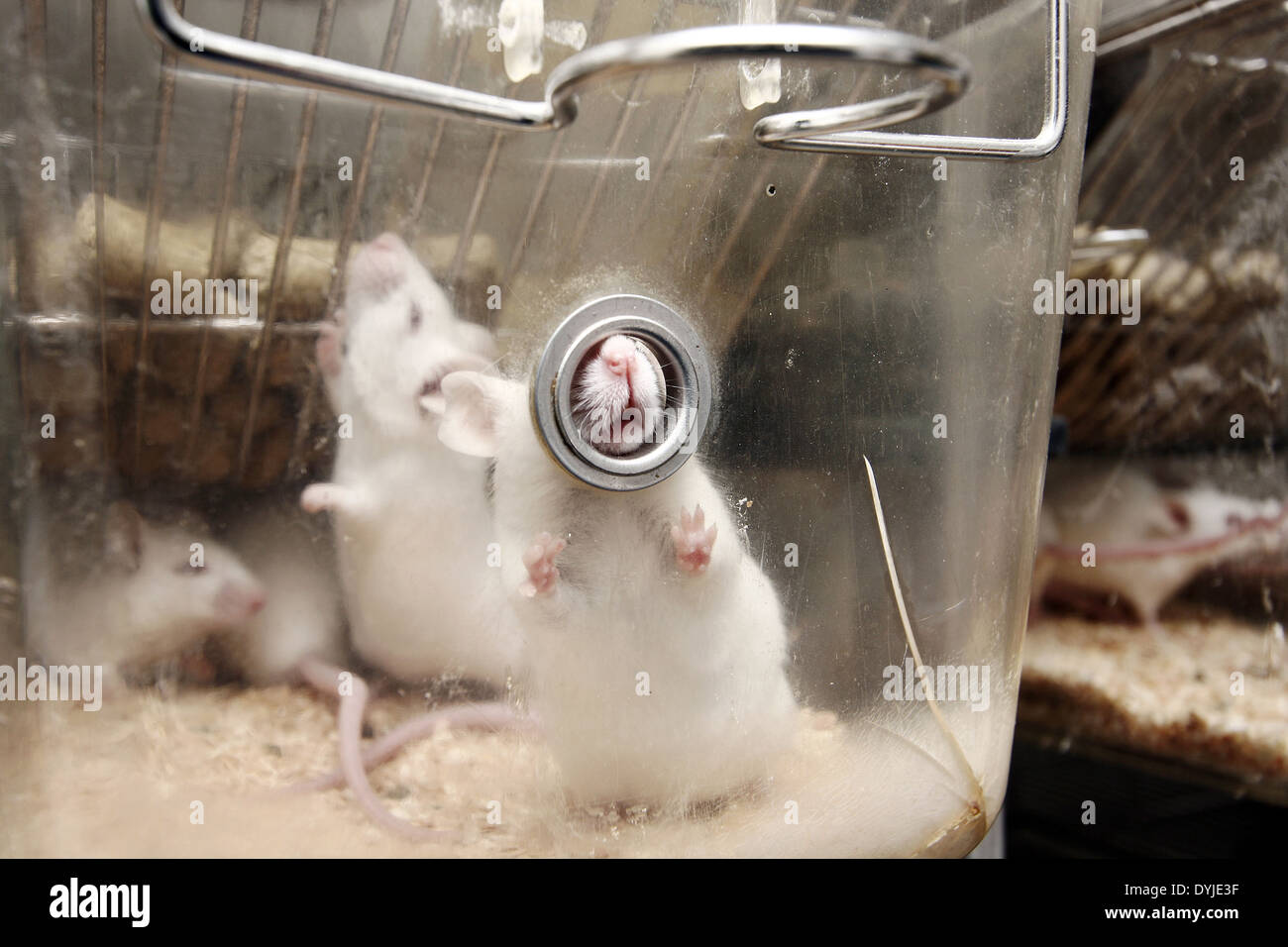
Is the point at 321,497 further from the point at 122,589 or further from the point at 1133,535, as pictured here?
the point at 1133,535

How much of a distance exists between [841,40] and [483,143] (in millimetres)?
208

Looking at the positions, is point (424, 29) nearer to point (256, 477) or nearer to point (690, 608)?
point (256, 477)

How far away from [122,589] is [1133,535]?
120cm

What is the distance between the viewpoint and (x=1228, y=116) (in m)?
1.06

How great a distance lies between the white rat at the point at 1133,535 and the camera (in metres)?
1.16

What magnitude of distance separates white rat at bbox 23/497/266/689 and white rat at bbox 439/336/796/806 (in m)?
0.15

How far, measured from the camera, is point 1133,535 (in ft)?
4.11

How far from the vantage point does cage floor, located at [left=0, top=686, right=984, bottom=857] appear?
55cm
